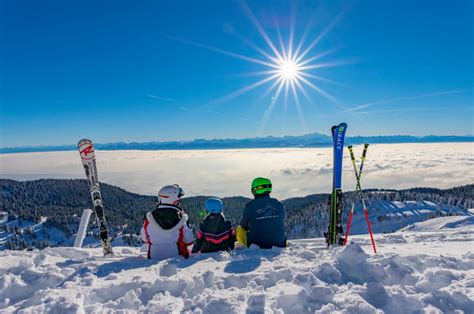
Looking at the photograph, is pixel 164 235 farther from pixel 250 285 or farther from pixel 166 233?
pixel 250 285

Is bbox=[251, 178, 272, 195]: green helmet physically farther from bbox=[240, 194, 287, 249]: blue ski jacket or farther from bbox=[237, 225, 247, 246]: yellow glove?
bbox=[237, 225, 247, 246]: yellow glove

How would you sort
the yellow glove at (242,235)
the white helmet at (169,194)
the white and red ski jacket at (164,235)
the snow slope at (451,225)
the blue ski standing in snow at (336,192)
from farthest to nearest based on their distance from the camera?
1. the snow slope at (451,225)
2. the blue ski standing in snow at (336,192)
3. the yellow glove at (242,235)
4. the white helmet at (169,194)
5. the white and red ski jacket at (164,235)

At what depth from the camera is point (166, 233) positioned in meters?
7.64

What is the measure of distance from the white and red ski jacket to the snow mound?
906 millimetres

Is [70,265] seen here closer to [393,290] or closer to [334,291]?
[334,291]

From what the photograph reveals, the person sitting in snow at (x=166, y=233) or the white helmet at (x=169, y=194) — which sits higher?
the white helmet at (x=169, y=194)

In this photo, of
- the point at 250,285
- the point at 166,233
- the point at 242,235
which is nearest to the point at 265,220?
the point at 242,235

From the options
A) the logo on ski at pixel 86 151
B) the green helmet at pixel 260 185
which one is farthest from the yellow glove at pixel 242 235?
the logo on ski at pixel 86 151

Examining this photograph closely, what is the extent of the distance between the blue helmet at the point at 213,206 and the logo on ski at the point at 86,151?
518 cm

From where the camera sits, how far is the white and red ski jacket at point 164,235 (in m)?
7.62

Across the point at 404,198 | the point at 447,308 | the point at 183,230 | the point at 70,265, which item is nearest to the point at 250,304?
the point at 447,308

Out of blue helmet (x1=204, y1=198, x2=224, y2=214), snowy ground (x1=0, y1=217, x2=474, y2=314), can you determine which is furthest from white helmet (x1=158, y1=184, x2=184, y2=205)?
snowy ground (x1=0, y1=217, x2=474, y2=314)

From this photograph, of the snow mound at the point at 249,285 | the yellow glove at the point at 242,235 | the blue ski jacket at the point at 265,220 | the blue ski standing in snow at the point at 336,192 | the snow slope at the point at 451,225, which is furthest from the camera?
the snow slope at the point at 451,225

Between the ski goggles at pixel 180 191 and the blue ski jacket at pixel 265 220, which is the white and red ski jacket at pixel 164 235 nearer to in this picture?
the ski goggles at pixel 180 191
